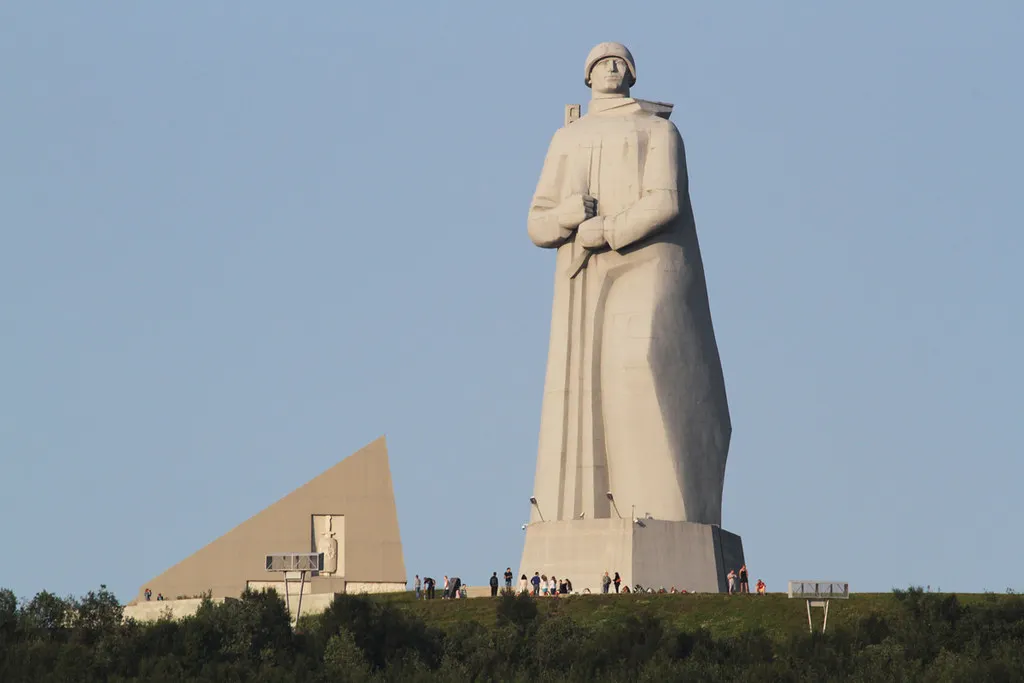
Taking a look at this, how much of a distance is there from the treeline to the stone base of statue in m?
1.40

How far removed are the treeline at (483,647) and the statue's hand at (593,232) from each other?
492cm

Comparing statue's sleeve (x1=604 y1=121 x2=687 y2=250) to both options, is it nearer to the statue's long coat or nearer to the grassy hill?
the statue's long coat

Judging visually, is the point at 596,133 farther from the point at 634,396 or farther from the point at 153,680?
the point at 153,680

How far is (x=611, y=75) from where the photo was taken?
3183cm

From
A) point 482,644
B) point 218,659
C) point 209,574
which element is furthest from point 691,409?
point 209,574

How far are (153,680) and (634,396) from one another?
7511 millimetres

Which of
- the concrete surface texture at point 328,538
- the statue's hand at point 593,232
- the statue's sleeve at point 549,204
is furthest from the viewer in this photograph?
the concrete surface texture at point 328,538

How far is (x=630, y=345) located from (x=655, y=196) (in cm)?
189

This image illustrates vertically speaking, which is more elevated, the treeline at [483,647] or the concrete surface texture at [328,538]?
the concrete surface texture at [328,538]

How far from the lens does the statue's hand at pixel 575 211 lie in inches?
1219

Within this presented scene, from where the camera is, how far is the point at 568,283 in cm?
3158

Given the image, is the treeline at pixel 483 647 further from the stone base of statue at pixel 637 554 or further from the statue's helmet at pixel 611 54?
the statue's helmet at pixel 611 54

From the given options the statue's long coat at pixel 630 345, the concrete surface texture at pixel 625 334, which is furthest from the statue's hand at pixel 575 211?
the statue's long coat at pixel 630 345

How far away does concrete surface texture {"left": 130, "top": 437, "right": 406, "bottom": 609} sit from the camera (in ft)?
124
